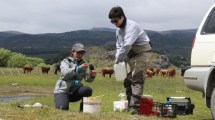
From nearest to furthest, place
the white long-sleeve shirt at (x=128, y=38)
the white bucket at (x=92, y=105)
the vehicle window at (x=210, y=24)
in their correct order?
the vehicle window at (x=210, y=24)
the white bucket at (x=92, y=105)
the white long-sleeve shirt at (x=128, y=38)

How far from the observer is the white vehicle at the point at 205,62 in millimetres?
9234

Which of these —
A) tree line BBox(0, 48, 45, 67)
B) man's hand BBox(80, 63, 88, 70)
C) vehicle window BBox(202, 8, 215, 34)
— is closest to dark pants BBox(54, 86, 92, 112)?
man's hand BBox(80, 63, 88, 70)

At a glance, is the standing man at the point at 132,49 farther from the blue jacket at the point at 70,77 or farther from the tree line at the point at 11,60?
the tree line at the point at 11,60

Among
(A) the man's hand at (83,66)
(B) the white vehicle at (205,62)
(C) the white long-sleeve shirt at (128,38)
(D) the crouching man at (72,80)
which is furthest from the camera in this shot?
(D) the crouching man at (72,80)

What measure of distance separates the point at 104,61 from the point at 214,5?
428 ft

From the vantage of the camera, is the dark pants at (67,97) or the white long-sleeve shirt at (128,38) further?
the dark pants at (67,97)

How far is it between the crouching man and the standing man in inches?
31.2

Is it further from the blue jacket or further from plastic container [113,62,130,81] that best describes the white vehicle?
the blue jacket

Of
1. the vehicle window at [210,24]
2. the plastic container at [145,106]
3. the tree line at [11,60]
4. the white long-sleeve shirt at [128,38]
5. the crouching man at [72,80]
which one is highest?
the vehicle window at [210,24]

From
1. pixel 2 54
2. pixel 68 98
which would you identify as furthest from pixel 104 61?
pixel 68 98

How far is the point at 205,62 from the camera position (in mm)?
9352

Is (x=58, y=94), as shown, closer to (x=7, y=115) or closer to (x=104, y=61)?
(x=7, y=115)

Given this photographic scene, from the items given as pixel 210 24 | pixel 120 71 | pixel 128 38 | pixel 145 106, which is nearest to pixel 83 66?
pixel 120 71

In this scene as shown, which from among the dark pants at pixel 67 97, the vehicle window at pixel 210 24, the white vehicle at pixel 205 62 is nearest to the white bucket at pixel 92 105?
the dark pants at pixel 67 97
